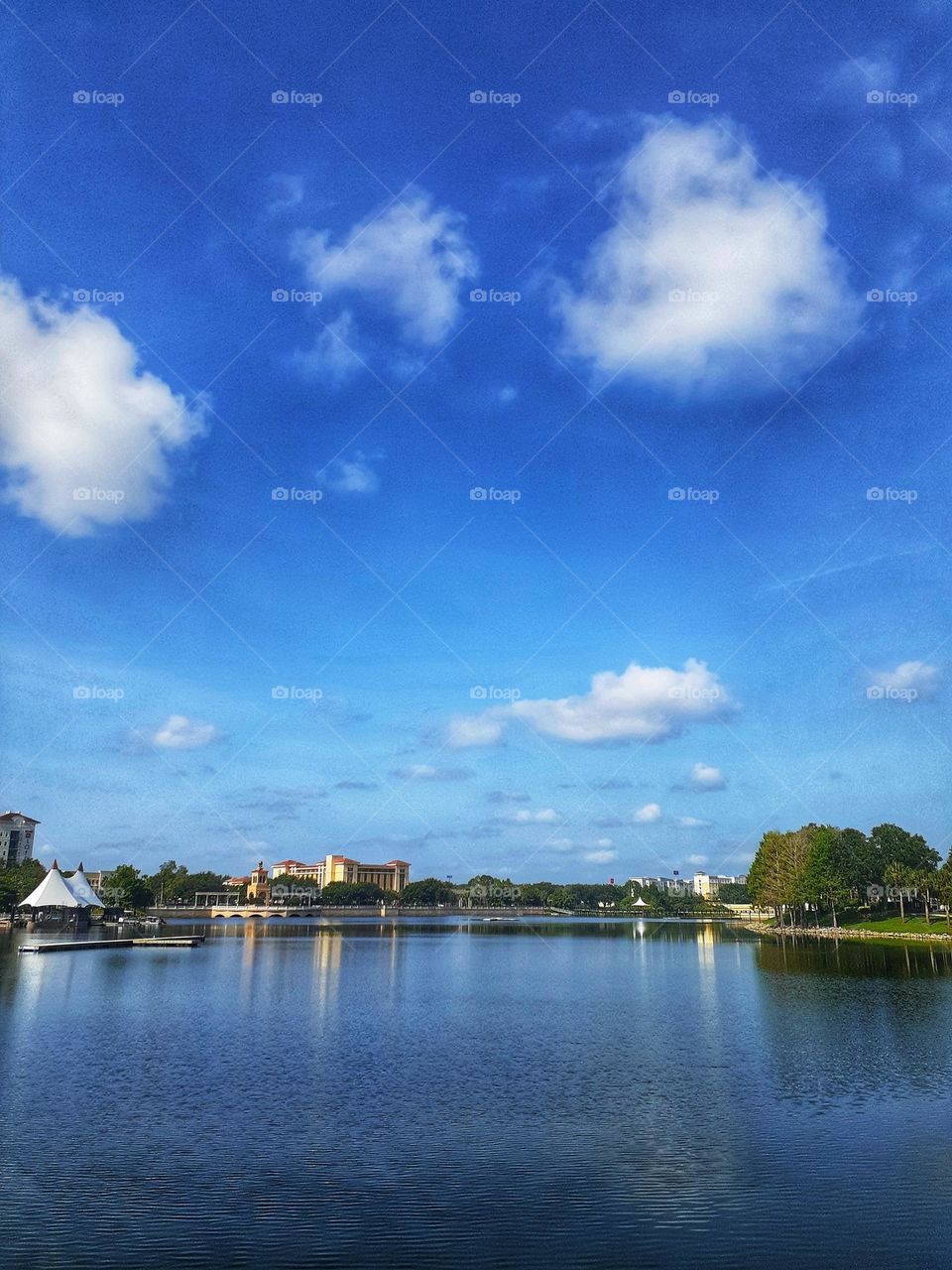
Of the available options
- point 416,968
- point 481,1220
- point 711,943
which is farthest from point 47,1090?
point 711,943

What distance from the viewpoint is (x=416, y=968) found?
298 feet

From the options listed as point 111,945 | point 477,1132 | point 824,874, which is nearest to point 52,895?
point 111,945

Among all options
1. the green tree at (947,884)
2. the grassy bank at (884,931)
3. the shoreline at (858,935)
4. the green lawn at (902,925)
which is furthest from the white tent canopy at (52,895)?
the green tree at (947,884)

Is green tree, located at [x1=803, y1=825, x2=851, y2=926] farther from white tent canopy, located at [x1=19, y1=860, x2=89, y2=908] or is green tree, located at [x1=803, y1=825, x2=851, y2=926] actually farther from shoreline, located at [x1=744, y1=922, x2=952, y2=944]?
white tent canopy, located at [x1=19, y1=860, x2=89, y2=908]

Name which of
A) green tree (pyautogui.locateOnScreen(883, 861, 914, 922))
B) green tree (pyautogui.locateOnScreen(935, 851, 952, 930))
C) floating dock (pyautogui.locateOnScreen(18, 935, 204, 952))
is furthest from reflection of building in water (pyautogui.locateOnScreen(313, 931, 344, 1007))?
green tree (pyautogui.locateOnScreen(883, 861, 914, 922))

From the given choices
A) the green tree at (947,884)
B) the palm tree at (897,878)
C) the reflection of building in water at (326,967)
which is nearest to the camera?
the reflection of building in water at (326,967)

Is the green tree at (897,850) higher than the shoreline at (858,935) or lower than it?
higher

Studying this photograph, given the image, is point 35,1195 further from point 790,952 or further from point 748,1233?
point 790,952

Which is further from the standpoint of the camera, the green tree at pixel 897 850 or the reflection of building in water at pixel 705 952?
the green tree at pixel 897 850

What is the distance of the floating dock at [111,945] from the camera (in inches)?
4085

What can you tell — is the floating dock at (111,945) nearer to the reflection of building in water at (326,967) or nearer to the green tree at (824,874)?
the reflection of building in water at (326,967)

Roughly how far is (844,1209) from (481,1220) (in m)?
8.44

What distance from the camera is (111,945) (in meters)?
119

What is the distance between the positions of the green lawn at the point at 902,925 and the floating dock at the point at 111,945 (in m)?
95.4
